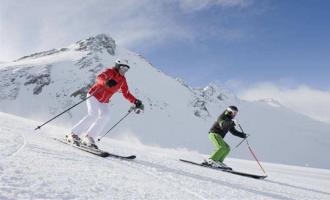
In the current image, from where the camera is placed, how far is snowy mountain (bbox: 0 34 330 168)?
4245 inches

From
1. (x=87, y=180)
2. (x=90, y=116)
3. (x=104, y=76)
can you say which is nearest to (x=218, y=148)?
(x=90, y=116)

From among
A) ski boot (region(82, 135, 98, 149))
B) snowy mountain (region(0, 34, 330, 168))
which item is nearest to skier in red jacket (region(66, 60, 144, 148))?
ski boot (region(82, 135, 98, 149))

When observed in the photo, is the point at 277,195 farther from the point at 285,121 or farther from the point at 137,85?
the point at 285,121

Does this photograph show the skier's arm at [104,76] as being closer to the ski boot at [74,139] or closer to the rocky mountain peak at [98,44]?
the ski boot at [74,139]

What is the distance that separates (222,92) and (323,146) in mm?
52414

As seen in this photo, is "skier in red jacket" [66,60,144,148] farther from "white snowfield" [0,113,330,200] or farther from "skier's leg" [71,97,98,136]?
"white snowfield" [0,113,330,200]

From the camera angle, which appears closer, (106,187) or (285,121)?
(106,187)

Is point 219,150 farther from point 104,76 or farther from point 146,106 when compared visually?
point 146,106

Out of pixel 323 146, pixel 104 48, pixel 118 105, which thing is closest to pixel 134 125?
pixel 118 105

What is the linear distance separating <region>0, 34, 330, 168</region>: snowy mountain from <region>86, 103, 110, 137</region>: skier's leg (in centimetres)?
8600

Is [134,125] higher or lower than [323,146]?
lower

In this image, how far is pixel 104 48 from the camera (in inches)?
5659

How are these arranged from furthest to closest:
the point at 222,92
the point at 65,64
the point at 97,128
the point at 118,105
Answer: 1. the point at 222,92
2. the point at 65,64
3. the point at 118,105
4. the point at 97,128

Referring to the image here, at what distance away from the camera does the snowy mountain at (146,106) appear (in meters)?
108
